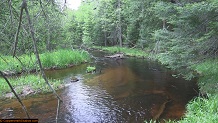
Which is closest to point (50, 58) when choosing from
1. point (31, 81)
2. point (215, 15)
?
point (31, 81)

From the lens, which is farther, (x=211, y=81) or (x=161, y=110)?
(x=211, y=81)

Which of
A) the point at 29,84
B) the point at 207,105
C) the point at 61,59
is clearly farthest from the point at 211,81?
the point at 61,59

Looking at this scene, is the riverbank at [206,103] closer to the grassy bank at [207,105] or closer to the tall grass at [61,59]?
the grassy bank at [207,105]

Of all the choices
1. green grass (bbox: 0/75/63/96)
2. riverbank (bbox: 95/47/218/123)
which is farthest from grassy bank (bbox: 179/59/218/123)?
green grass (bbox: 0/75/63/96)

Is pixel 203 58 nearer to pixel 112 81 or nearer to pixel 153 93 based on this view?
pixel 153 93

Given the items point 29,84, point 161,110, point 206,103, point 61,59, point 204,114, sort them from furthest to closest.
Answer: point 61,59
point 29,84
point 161,110
point 206,103
point 204,114

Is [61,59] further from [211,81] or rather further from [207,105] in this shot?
[207,105]

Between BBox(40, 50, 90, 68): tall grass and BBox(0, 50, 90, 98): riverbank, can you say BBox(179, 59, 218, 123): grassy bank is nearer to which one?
BBox(0, 50, 90, 98): riverbank

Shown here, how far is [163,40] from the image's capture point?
1116 centimetres

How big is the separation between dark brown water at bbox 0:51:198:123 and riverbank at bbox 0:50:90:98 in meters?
0.91

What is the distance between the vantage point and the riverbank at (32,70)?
37.4ft

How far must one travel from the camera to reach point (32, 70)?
15.4 metres

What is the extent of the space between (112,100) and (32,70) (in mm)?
7796

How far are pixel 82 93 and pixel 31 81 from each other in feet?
11.6
